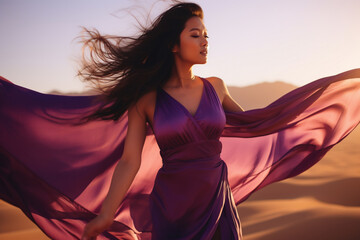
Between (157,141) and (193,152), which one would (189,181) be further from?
(157,141)

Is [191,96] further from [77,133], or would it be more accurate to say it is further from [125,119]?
[77,133]

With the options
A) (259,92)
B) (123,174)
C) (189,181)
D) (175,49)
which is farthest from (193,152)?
(259,92)

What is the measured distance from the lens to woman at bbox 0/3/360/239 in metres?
2.48

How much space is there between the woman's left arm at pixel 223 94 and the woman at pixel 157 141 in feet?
0.03

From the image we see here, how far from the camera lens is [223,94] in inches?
117

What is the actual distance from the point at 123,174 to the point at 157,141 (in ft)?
1.07

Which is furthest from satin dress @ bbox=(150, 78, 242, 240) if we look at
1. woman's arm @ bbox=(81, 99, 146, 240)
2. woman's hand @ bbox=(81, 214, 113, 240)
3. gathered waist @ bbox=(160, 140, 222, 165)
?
woman's hand @ bbox=(81, 214, 113, 240)

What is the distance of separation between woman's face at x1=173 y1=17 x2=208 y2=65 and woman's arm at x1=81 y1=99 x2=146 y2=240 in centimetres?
51

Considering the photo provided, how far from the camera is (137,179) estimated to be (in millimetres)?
3406

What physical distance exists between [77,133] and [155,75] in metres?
0.96

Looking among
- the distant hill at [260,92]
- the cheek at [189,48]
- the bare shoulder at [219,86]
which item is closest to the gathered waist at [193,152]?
the bare shoulder at [219,86]

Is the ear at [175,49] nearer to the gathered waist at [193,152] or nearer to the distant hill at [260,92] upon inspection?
the gathered waist at [193,152]

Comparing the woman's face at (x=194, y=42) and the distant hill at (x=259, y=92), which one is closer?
the woman's face at (x=194, y=42)

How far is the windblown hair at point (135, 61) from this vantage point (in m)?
2.70
